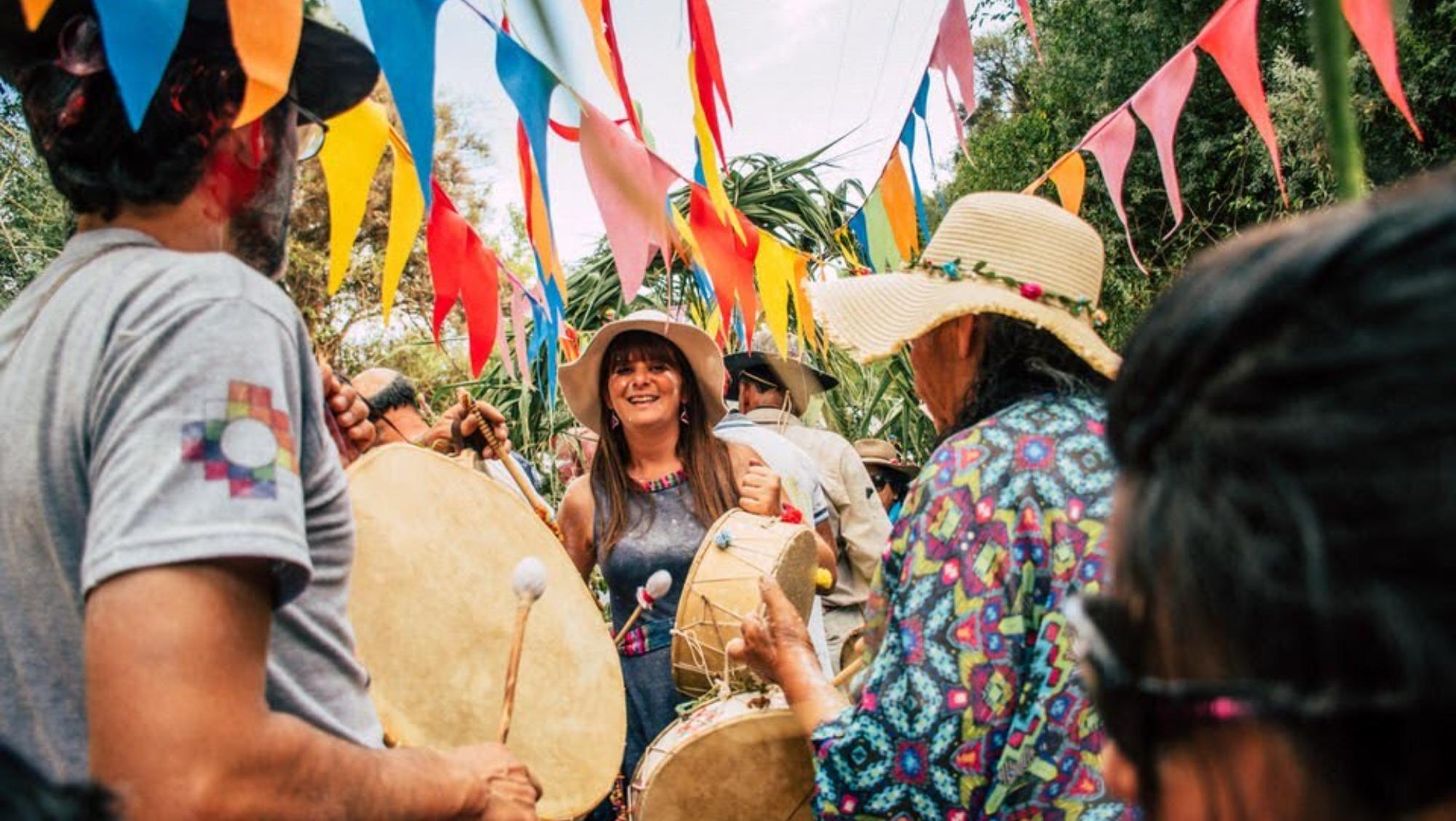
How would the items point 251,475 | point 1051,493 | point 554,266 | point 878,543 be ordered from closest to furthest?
point 251,475 < point 1051,493 < point 554,266 < point 878,543

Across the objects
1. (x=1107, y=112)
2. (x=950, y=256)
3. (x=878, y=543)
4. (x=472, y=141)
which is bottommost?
(x=878, y=543)

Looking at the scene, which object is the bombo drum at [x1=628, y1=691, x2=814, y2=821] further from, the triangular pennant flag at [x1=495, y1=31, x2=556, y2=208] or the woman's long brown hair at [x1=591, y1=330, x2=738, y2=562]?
the triangular pennant flag at [x1=495, y1=31, x2=556, y2=208]

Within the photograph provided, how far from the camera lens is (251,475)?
0.89m

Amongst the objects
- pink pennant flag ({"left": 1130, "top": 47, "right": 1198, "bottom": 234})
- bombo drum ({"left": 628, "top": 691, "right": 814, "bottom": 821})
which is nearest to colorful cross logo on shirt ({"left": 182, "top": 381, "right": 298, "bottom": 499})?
bombo drum ({"left": 628, "top": 691, "right": 814, "bottom": 821})

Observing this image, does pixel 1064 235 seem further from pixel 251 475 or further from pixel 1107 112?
pixel 1107 112

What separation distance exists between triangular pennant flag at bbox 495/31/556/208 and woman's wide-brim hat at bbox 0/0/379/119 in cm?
77

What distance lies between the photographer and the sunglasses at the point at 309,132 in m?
1.36

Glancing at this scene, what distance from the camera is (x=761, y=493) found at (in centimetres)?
319

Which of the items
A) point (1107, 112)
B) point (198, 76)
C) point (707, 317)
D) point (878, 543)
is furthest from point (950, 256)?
point (1107, 112)

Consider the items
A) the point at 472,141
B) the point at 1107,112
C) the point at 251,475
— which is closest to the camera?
the point at 251,475

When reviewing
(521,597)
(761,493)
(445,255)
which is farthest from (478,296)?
(521,597)

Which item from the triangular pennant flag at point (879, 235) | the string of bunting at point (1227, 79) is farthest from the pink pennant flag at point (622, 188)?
the triangular pennant flag at point (879, 235)

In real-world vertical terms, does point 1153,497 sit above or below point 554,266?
below

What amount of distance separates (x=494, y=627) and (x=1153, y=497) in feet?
4.34
